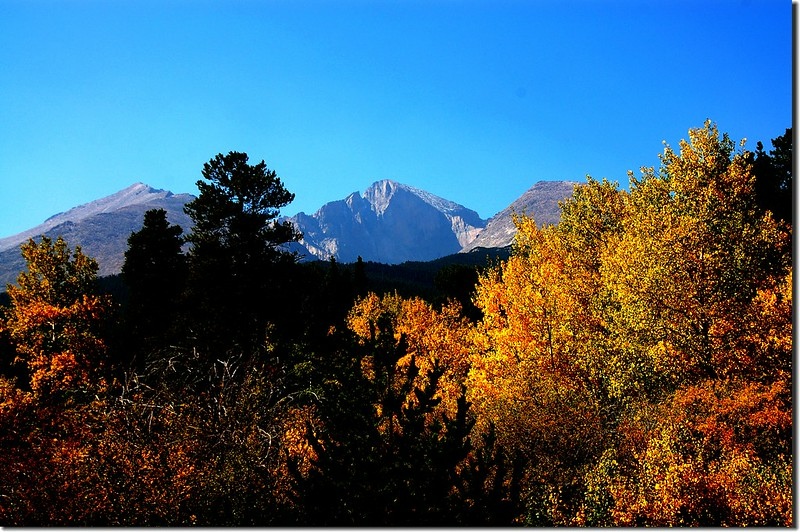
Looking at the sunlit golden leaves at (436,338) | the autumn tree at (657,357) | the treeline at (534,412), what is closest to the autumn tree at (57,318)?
the treeline at (534,412)

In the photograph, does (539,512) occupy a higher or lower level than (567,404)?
lower

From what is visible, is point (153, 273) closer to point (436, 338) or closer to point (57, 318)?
point (57, 318)

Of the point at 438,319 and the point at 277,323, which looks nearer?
the point at 277,323

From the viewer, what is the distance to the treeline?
37.7ft

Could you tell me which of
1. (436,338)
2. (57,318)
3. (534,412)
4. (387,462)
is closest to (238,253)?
(57,318)

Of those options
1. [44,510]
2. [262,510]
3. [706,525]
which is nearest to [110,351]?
[44,510]

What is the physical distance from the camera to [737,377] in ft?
61.2

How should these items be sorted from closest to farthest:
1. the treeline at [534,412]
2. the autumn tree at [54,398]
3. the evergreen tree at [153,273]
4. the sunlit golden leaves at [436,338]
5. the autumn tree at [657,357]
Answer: the treeline at [534,412] < the autumn tree at [657,357] < the autumn tree at [54,398] < the sunlit golden leaves at [436,338] < the evergreen tree at [153,273]

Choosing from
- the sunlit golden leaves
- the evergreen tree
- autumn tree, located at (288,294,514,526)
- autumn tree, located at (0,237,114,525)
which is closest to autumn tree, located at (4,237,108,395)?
autumn tree, located at (0,237,114,525)

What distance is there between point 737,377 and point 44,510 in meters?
25.6

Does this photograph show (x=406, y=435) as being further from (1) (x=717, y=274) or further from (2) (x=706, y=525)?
(1) (x=717, y=274)

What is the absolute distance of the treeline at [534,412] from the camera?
11484 millimetres

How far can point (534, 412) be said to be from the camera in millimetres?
22766

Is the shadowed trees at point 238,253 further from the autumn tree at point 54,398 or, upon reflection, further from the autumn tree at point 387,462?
the autumn tree at point 387,462
